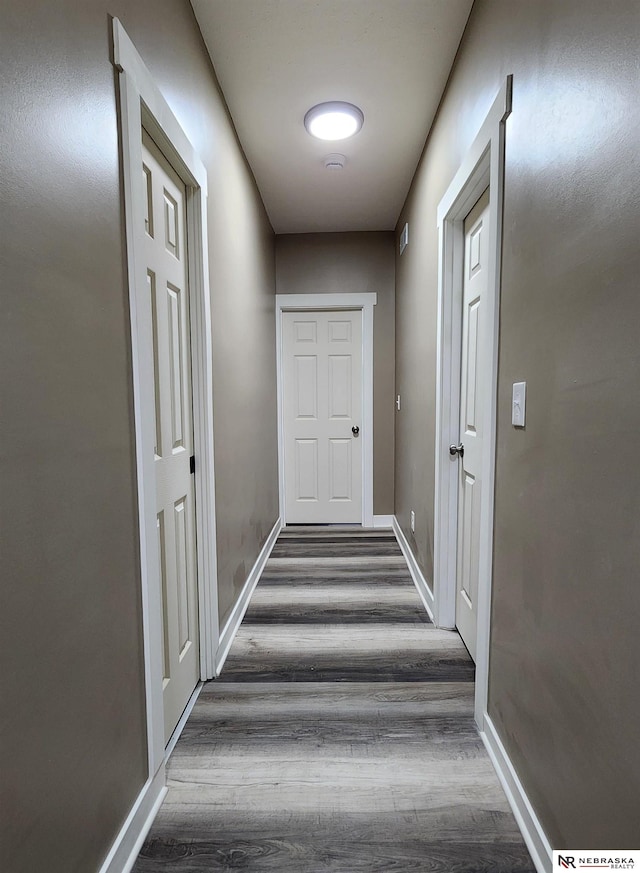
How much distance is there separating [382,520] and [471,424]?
2253 mm

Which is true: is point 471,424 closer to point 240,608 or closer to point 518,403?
point 518,403

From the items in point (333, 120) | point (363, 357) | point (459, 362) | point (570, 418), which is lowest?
point (570, 418)

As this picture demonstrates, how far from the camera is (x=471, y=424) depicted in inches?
78.6

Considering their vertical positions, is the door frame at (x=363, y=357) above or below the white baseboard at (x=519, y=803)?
above

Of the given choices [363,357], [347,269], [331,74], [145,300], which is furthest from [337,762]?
[347,269]

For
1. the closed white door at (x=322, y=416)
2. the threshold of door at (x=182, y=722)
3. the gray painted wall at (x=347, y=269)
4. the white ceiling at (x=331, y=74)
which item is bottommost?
the threshold of door at (x=182, y=722)

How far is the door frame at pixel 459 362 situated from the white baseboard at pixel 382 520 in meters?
1.78

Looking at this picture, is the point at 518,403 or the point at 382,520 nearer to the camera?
the point at 518,403

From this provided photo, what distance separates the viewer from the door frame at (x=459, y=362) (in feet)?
4.62

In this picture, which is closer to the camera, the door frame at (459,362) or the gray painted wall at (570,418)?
the gray painted wall at (570,418)

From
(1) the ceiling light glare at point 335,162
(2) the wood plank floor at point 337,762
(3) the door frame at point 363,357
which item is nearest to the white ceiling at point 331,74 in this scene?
(1) the ceiling light glare at point 335,162

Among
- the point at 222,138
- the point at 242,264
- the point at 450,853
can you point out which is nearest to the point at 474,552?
the point at 450,853

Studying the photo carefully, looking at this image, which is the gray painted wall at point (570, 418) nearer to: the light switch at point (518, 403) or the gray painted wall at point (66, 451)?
the light switch at point (518, 403)

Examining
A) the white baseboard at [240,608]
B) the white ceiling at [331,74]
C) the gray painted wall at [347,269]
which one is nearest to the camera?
the white ceiling at [331,74]
